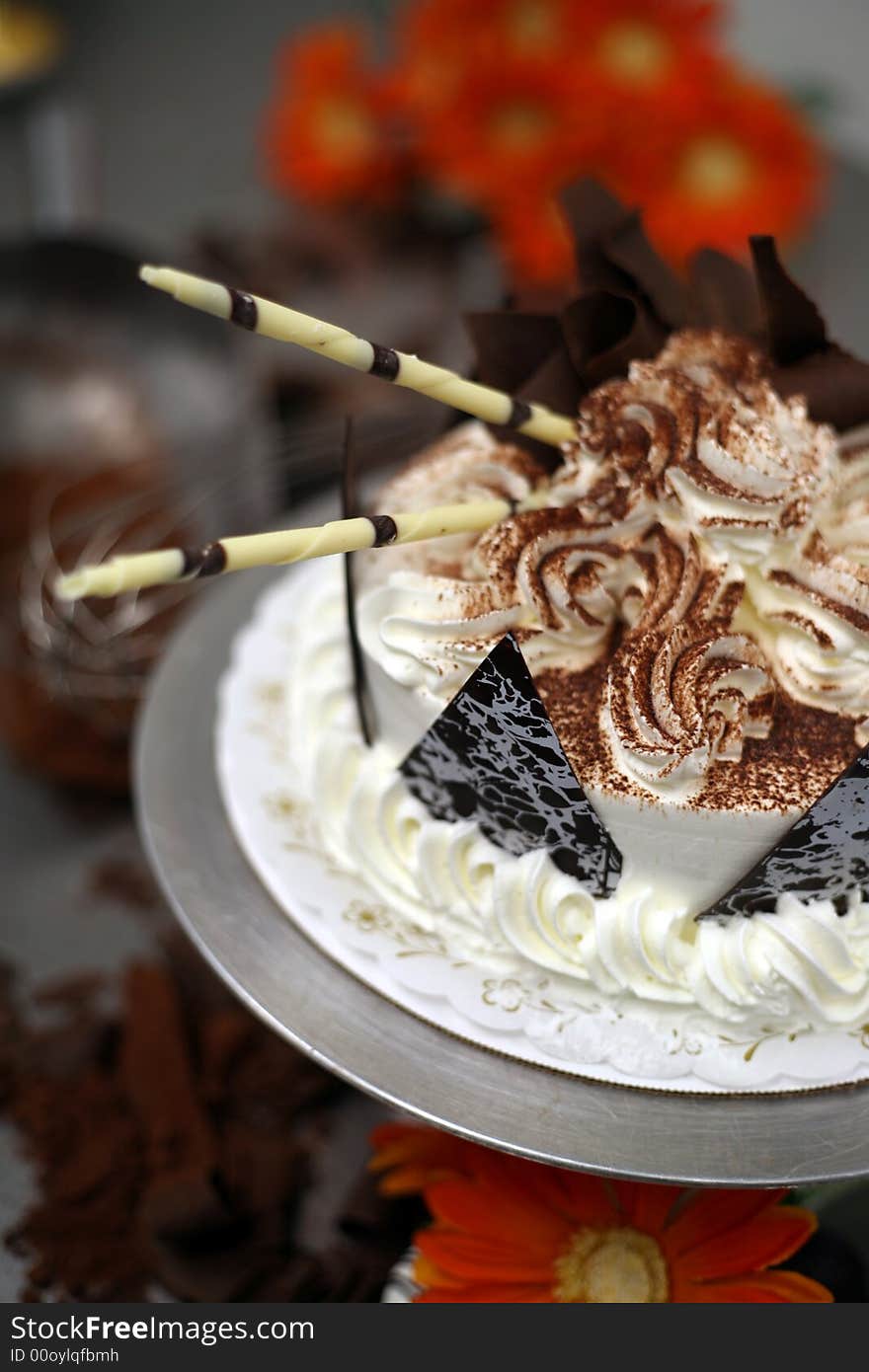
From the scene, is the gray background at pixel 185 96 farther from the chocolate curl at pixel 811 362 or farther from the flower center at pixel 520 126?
the chocolate curl at pixel 811 362

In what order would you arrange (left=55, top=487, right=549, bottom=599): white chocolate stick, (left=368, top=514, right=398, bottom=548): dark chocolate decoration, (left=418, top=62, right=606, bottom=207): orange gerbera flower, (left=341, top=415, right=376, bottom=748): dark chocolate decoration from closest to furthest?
(left=55, top=487, right=549, bottom=599): white chocolate stick
(left=368, top=514, right=398, bottom=548): dark chocolate decoration
(left=341, top=415, right=376, bottom=748): dark chocolate decoration
(left=418, top=62, right=606, bottom=207): orange gerbera flower

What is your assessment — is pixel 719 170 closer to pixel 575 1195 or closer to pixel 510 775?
pixel 510 775

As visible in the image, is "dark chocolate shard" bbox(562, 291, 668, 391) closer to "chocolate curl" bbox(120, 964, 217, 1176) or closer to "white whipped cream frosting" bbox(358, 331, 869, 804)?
"white whipped cream frosting" bbox(358, 331, 869, 804)

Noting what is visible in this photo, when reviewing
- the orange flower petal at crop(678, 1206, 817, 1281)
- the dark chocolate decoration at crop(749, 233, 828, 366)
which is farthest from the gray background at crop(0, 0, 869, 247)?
the orange flower petal at crop(678, 1206, 817, 1281)

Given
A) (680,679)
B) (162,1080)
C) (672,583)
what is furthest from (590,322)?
(162,1080)

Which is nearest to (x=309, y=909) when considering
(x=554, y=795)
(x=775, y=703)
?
(x=554, y=795)

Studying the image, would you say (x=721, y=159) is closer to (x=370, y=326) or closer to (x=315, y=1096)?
(x=370, y=326)

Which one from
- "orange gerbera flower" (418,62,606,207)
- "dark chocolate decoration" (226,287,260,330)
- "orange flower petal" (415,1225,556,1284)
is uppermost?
"dark chocolate decoration" (226,287,260,330)
